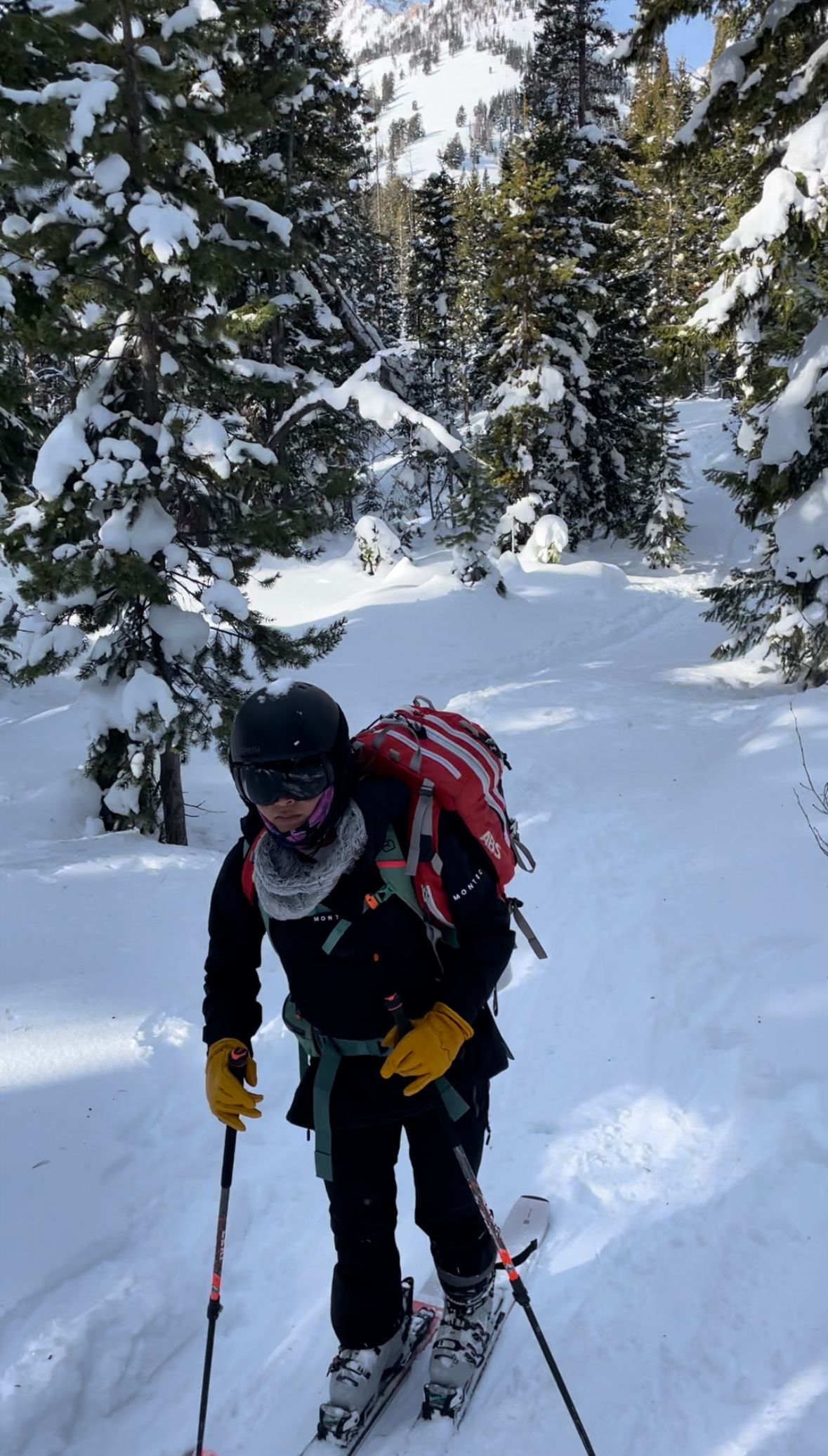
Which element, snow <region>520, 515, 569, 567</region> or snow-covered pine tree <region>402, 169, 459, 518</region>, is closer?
snow <region>520, 515, 569, 567</region>

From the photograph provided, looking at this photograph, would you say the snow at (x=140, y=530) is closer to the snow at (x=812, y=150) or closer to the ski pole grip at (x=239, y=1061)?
the ski pole grip at (x=239, y=1061)

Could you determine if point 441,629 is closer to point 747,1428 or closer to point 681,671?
point 681,671

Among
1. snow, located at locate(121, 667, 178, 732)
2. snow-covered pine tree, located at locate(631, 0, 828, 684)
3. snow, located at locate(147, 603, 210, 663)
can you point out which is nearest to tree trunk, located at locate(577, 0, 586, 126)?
snow-covered pine tree, located at locate(631, 0, 828, 684)

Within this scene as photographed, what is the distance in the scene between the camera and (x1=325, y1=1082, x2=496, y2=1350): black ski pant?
9.71 ft

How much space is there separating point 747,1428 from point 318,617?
62.5ft

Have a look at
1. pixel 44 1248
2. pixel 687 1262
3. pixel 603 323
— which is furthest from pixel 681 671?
pixel 603 323

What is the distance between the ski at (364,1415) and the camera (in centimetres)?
300

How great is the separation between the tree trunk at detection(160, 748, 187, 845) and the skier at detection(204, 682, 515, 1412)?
248 inches

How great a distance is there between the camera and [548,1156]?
14.4 ft

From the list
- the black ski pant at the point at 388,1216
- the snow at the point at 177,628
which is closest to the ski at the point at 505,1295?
the black ski pant at the point at 388,1216

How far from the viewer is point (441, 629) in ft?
58.2

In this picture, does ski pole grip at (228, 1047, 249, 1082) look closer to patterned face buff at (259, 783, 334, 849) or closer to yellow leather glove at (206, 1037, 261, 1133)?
yellow leather glove at (206, 1037, 261, 1133)

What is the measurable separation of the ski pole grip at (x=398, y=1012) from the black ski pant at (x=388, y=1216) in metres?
0.45

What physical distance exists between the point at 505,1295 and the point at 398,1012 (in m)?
1.87
